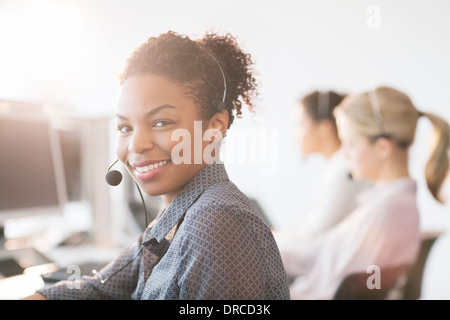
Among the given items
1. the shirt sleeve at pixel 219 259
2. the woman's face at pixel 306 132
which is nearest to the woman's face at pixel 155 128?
the shirt sleeve at pixel 219 259

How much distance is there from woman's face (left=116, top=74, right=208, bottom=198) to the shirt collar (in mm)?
22

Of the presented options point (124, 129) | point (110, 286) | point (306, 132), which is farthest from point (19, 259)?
point (306, 132)

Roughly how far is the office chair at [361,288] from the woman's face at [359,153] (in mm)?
371

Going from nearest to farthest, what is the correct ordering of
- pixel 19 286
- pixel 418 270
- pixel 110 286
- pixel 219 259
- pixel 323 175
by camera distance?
pixel 219 259 → pixel 110 286 → pixel 19 286 → pixel 418 270 → pixel 323 175

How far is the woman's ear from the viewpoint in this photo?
2.39 ft

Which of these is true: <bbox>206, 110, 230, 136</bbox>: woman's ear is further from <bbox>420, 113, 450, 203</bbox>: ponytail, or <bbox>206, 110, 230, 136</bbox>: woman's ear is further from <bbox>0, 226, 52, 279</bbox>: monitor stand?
<bbox>420, 113, 450, 203</bbox>: ponytail

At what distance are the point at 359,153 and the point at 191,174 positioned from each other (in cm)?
93

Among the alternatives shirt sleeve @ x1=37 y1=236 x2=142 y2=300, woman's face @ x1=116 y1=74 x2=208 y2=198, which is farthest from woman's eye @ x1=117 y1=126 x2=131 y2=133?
shirt sleeve @ x1=37 y1=236 x2=142 y2=300

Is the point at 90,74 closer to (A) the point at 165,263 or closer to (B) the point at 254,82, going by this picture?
(B) the point at 254,82

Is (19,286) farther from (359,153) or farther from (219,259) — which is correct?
(359,153)

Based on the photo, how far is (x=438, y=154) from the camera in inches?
54.9

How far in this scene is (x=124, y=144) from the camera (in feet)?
2.42
